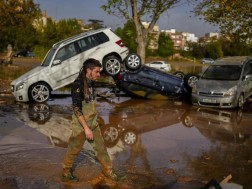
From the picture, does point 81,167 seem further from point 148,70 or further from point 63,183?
point 148,70

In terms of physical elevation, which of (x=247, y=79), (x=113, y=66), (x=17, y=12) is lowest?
(x=247, y=79)

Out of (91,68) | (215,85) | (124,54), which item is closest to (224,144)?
(91,68)

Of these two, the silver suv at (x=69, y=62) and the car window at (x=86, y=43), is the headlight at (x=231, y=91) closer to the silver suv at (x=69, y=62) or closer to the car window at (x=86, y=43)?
the silver suv at (x=69, y=62)

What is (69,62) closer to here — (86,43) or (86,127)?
(86,43)

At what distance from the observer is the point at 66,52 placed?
13781mm

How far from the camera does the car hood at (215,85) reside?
44.4ft

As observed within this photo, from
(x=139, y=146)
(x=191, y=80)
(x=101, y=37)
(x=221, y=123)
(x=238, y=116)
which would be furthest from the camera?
(x=191, y=80)

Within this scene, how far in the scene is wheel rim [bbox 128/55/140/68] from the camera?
47.0ft

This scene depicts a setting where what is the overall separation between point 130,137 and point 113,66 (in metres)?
5.55

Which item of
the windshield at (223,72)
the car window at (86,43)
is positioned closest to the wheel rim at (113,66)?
the car window at (86,43)

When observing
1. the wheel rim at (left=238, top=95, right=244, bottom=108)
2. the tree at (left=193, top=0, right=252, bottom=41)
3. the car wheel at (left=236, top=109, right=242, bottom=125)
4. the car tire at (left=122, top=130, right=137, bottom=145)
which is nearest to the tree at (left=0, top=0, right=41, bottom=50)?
the tree at (left=193, top=0, right=252, bottom=41)

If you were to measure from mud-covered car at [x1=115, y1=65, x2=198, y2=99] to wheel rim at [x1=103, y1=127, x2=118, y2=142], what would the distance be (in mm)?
5005

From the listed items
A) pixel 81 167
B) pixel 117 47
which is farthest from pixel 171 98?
pixel 81 167

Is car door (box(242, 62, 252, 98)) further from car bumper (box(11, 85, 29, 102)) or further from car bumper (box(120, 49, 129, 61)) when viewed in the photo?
car bumper (box(11, 85, 29, 102))
